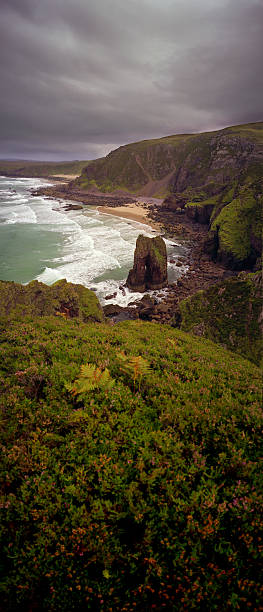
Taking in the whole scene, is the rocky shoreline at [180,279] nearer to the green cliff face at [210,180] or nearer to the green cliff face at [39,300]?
the green cliff face at [210,180]

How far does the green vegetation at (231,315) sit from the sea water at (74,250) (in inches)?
647

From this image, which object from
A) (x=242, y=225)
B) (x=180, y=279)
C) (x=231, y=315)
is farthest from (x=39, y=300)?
(x=242, y=225)

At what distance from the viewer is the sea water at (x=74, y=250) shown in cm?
3950

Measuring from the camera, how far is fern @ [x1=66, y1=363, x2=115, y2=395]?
19.3 ft

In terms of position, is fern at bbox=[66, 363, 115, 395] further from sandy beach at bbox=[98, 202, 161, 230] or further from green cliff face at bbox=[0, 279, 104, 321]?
sandy beach at bbox=[98, 202, 161, 230]

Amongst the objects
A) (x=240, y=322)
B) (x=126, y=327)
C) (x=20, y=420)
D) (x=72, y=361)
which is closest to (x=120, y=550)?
(x=20, y=420)

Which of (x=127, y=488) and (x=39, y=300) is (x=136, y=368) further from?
(x=39, y=300)

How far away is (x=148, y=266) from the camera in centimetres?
3869

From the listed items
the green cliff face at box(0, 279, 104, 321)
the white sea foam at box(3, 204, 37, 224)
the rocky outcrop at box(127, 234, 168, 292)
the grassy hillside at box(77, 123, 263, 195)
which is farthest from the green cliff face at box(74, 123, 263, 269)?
the white sea foam at box(3, 204, 37, 224)

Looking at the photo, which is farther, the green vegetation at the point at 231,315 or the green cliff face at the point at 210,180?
the green cliff face at the point at 210,180

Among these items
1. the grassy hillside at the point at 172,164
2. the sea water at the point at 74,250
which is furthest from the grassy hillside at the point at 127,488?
the grassy hillside at the point at 172,164

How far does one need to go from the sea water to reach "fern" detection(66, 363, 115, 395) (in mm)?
27774

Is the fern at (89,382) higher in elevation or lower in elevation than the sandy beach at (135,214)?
lower

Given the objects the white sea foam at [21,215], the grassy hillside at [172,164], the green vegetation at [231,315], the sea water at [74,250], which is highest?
the grassy hillside at [172,164]
